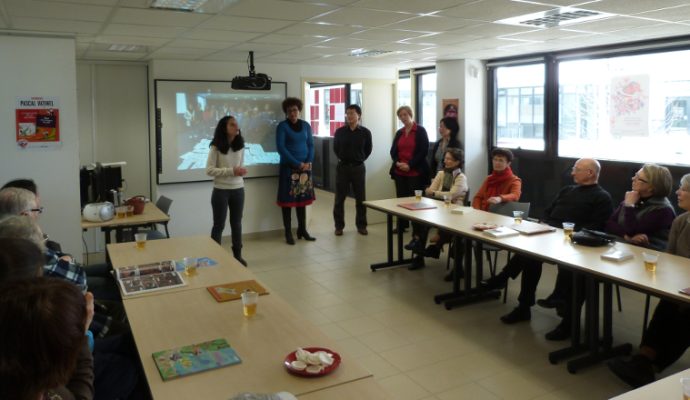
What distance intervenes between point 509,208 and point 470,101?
2868 mm

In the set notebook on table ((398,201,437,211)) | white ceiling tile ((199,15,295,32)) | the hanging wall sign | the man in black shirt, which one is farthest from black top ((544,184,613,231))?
the hanging wall sign

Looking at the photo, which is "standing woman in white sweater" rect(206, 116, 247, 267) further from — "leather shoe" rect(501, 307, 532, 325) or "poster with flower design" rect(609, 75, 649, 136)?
"poster with flower design" rect(609, 75, 649, 136)

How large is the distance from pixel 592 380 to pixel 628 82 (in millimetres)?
4049

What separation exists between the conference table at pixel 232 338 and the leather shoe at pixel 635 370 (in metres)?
2.06

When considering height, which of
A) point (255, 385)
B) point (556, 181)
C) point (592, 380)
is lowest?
point (592, 380)

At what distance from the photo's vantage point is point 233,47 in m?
6.13

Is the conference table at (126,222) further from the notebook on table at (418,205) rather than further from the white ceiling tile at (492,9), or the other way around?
the white ceiling tile at (492,9)

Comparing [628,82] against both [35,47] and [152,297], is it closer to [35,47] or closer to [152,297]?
[152,297]

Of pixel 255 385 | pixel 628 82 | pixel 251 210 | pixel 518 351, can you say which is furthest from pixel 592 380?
pixel 251 210

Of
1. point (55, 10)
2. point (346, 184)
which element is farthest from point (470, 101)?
point (55, 10)

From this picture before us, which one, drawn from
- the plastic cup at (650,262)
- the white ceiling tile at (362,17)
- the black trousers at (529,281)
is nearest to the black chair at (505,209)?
the black trousers at (529,281)

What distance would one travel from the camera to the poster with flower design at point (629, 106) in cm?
620

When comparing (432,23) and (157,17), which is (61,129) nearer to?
(157,17)

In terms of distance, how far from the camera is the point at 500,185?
225 inches
